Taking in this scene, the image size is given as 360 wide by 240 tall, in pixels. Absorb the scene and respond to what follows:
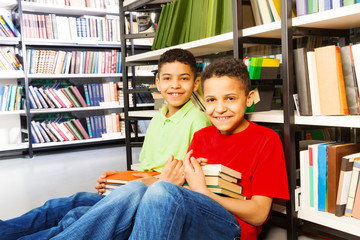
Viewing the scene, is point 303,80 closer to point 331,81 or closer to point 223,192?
point 331,81

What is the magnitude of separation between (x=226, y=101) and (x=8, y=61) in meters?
3.19

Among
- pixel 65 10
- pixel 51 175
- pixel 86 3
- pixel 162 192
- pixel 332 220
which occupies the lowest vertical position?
pixel 51 175

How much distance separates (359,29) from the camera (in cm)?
163

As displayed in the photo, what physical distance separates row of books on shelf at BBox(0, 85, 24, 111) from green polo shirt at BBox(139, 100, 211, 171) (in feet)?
8.52

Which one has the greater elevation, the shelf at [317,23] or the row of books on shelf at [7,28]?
the row of books on shelf at [7,28]

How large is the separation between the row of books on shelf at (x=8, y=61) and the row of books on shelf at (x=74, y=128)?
1.98 feet

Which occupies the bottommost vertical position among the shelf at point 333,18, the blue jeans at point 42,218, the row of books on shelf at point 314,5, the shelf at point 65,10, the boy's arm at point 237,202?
the blue jeans at point 42,218

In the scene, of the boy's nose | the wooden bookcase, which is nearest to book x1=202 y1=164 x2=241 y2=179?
the boy's nose

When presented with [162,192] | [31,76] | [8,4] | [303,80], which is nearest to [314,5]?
[303,80]

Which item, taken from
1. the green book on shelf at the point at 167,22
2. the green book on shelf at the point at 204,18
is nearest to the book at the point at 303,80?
the green book on shelf at the point at 204,18

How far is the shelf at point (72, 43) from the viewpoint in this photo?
12.6ft

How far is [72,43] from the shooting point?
4.05 metres

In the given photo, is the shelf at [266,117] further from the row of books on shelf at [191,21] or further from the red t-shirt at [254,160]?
the row of books on shelf at [191,21]

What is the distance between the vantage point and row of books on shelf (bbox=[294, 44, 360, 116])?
1.24 meters
